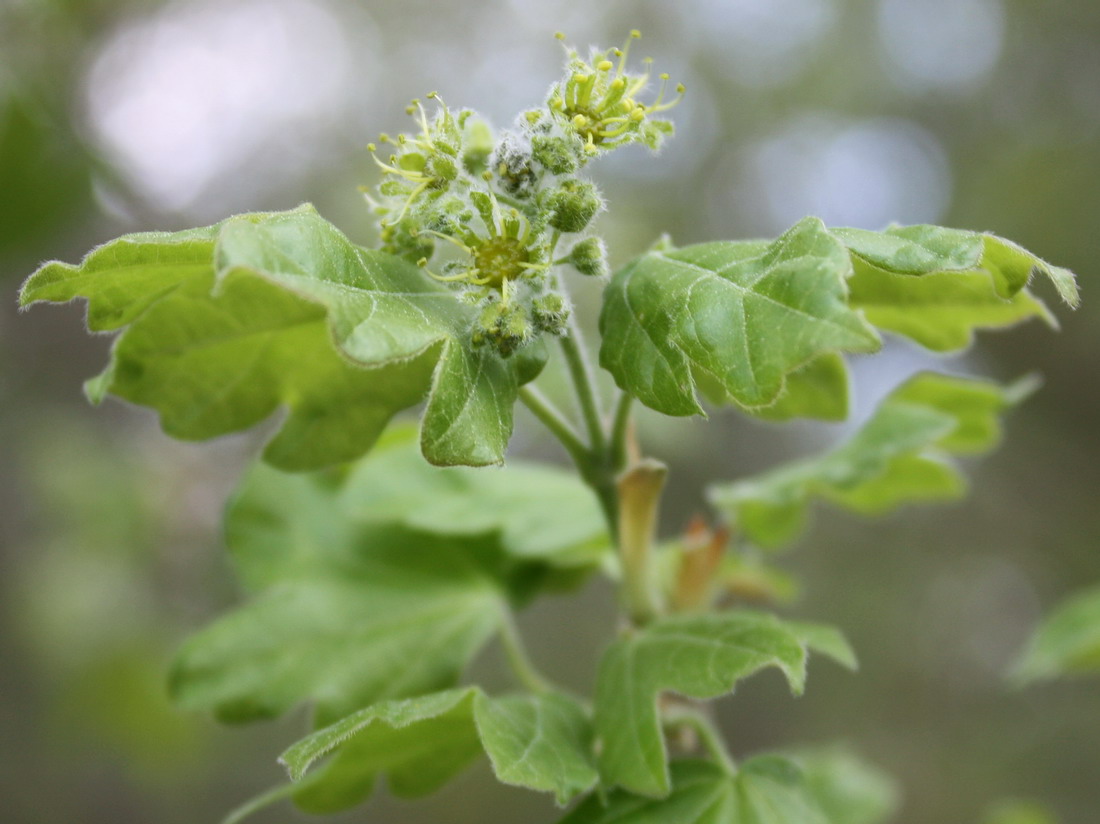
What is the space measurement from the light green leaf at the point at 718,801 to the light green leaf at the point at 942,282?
698 mm

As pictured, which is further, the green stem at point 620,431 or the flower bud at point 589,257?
the green stem at point 620,431

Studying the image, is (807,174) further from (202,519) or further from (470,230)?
(470,230)

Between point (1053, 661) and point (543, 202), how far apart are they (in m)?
1.53

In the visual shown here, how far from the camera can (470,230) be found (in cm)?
116

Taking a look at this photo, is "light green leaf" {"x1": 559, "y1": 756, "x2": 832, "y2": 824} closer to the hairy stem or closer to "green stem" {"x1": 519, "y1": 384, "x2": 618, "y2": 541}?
the hairy stem

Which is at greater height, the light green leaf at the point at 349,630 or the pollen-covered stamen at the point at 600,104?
the pollen-covered stamen at the point at 600,104

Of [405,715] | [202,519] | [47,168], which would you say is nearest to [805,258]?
[405,715]

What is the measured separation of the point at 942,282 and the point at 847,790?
1258 millimetres

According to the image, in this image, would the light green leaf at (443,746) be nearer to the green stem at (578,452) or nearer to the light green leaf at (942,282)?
the green stem at (578,452)

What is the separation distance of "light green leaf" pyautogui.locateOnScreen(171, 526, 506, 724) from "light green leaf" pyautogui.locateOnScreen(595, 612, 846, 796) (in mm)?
410

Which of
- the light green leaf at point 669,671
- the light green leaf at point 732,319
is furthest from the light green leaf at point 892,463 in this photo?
the light green leaf at point 732,319

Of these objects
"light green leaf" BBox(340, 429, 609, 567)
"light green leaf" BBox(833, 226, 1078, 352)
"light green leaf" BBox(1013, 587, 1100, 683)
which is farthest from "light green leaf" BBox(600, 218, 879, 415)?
"light green leaf" BBox(1013, 587, 1100, 683)

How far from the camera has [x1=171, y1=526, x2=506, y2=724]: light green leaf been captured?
1595 mm

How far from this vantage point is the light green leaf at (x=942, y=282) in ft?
3.40
